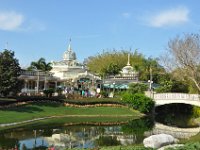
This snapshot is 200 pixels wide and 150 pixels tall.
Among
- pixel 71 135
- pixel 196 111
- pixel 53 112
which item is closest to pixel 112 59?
pixel 196 111

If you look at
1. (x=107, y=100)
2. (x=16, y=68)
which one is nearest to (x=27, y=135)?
(x=16, y=68)

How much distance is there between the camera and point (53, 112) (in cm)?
4341

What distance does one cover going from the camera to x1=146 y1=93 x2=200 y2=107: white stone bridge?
166 feet

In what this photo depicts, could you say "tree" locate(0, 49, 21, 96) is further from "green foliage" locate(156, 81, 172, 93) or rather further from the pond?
"green foliage" locate(156, 81, 172, 93)

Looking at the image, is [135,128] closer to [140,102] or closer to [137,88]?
[140,102]

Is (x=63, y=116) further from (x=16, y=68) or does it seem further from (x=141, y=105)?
(x=141, y=105)

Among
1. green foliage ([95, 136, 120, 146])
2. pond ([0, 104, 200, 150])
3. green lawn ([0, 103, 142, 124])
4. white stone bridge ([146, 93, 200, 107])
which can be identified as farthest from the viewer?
white stone bridge ([146, 93, 200, 107])

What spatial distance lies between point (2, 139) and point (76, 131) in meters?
8.41

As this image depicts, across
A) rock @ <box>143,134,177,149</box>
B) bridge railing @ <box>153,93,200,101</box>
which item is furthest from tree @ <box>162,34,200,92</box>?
rock @ <box>143,134,177,149</box>

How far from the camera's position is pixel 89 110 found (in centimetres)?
4850

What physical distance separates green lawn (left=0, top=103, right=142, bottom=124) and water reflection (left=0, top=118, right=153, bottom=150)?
356 centimetres

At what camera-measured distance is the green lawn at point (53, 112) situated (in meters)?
36.6

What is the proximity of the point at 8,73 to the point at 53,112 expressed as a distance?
7.04 metres

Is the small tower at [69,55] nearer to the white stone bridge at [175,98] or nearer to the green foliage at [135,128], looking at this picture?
the white stone bridge at [175,98]
